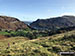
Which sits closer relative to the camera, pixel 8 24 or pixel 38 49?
pixel 38 49

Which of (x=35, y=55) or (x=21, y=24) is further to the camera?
(x=21, y=24)

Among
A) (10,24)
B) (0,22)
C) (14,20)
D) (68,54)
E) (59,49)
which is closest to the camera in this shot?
(68,54)

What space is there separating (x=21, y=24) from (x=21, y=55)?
4748 inches

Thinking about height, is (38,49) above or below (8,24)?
below

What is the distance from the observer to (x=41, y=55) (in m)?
14.1

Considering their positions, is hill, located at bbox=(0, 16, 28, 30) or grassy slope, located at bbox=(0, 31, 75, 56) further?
hill, located at bbox=(0, 16, 28, 30)

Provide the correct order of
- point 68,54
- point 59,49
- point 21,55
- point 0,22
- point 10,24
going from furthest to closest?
point 10,24 < point 0,22 < point 59,49 < point 68,54 < point 21,55

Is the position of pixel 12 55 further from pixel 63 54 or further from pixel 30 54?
pixel 63 54

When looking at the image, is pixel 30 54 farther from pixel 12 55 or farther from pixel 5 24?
pixel 5 24

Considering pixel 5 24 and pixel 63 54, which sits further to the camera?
pixel 5 24

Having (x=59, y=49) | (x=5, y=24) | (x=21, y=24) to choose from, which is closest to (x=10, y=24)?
(x=5, y=24)

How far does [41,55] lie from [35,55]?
87 centimetres

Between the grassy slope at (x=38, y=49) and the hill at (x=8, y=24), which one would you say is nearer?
the grassy slope at (x=38, y=49)

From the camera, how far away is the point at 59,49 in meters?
17.3
